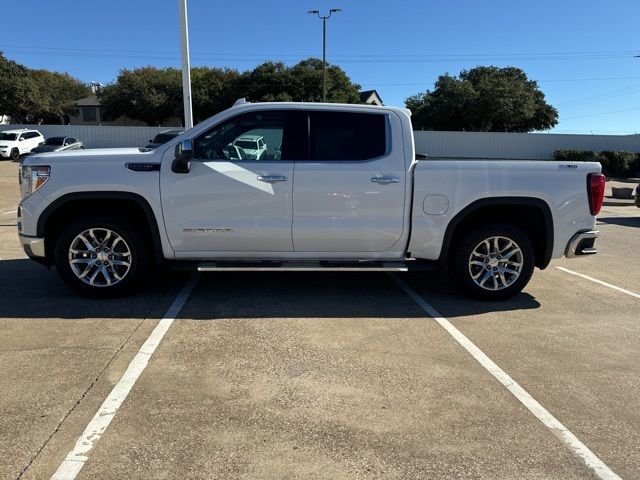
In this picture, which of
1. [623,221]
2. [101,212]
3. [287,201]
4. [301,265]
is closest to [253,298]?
[301,265]

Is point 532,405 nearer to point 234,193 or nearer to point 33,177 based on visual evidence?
point 234,193

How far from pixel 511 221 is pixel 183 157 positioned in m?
3.56

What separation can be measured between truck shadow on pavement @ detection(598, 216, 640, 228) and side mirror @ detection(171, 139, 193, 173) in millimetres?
11716

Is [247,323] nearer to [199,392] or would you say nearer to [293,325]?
[293,325]

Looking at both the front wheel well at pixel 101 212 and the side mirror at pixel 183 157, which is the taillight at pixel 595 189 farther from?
the front wheel well at pixel 101 212

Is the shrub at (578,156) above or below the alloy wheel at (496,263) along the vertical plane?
Answer: above

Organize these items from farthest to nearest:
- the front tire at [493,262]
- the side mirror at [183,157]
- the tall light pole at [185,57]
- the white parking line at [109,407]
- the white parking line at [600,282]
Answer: the tall light pole at [185,57] < the white parking line at [600,282] < the front tire at [493,262] < the side mirror at [183,157] < the white parking line at [109,407]

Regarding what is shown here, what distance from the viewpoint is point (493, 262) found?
5445mm

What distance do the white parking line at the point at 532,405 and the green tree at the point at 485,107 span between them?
4947cm

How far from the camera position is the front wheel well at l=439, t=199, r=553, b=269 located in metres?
5.24

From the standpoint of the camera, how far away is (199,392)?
11.4ft

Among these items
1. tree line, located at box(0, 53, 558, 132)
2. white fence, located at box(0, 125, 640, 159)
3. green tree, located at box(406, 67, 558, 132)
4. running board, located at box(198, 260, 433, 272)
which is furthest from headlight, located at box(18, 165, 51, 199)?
green tree, located at box(406, 67, 558, 132)

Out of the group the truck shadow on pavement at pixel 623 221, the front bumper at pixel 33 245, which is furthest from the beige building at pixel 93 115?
the front bumper at pixel 33 245

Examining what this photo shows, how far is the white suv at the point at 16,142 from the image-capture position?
29484 millimetres
